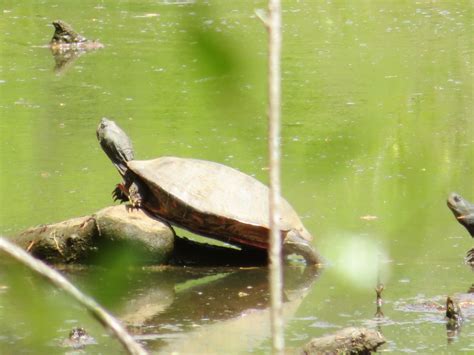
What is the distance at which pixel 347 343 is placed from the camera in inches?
144

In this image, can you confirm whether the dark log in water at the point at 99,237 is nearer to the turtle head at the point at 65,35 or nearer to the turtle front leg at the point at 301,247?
the turtle front leg at the point at 301,247

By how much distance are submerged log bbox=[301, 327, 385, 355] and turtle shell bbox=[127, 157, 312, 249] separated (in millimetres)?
1072

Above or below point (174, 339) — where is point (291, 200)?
above

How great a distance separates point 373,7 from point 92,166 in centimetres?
791

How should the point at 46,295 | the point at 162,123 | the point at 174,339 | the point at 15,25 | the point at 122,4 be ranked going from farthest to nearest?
the point at 122,4 < the point at 15,25 < the point at 162,123 < the point at 174,339 < the point at 46,295

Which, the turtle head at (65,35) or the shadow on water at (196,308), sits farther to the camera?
the turtle head at (65,35)

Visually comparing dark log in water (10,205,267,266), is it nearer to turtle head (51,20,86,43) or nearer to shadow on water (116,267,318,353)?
shadow on water (116,267,318,353)

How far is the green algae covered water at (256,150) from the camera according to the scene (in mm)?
1139

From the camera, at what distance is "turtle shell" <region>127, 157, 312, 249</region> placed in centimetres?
472

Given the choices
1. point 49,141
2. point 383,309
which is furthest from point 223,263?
point 49,141

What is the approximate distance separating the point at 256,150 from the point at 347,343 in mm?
2445

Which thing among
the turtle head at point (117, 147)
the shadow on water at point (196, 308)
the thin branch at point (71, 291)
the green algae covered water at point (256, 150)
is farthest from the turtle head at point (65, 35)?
the thin branch at point (71, 291)

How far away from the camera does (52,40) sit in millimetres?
11914

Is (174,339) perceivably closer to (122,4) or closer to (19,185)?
(19,185)
